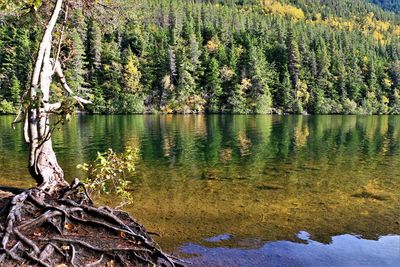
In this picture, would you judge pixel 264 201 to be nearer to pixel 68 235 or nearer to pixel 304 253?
pixel 304 253

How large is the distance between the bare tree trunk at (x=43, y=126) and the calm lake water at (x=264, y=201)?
4.71m

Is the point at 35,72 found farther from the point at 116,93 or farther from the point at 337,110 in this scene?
the point at 337,110

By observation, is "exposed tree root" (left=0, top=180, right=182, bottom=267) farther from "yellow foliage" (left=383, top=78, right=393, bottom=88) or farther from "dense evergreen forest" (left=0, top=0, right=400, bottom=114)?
"yellow foliage" (left=383, top=78, right=393, bottom=88)

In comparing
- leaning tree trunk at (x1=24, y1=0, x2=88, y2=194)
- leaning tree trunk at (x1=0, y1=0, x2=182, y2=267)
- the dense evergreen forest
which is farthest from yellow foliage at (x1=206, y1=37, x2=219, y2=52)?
leaning tree trunk at (x1=0, y1=0, x2=182, y2=267)

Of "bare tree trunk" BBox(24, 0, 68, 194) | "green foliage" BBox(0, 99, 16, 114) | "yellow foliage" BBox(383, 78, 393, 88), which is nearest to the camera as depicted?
"bare tree trunk" BBox(24, 0, 68, 194)

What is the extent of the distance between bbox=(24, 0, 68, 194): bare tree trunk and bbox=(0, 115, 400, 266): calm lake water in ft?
15.4

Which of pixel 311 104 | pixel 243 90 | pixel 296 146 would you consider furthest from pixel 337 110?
pixel 296 146

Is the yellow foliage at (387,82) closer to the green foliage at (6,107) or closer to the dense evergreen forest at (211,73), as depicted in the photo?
the dense evergreen forest at (211,73)

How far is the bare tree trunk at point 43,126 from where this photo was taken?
10414mm

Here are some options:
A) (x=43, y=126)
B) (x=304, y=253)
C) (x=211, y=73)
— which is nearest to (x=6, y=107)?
(x=211, y=73)

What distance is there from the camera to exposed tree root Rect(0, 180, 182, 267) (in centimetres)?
851

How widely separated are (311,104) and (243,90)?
2446 cm

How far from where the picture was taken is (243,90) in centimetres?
12762

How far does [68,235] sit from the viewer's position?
9.33 m
